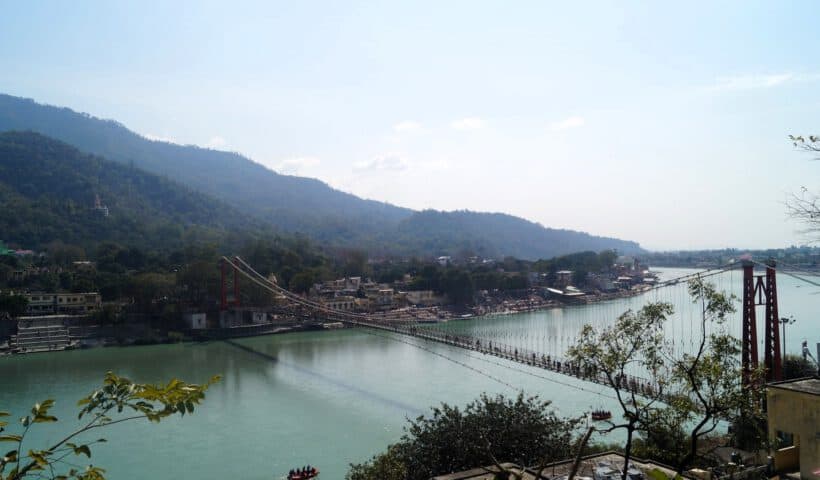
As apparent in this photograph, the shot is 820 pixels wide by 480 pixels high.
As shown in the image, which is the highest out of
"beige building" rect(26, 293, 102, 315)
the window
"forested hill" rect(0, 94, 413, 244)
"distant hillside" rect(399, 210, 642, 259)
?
"forested hill" rect(0, 94, 413, 244)

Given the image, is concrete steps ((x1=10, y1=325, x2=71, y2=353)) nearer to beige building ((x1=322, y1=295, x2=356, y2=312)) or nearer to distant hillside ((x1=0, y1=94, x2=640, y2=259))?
beige building ((x1=322, y1=295, x2=356, y2=312))

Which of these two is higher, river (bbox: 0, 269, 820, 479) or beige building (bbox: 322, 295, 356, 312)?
beige building (bbox: 322, 295, 356, 312)

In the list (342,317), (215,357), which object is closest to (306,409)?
(215,357)

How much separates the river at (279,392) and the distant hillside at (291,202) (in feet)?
115

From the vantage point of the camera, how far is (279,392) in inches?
388

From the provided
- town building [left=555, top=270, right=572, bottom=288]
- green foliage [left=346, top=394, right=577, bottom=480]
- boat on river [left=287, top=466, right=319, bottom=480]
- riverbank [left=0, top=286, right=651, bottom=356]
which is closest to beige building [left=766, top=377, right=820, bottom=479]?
green foliage [left=346, top=394, right=577, bottom=480]

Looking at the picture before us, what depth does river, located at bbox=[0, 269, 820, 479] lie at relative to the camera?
668 cm

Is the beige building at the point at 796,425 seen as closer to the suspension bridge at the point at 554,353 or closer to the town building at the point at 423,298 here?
the suspension bridge at the point at 554,353

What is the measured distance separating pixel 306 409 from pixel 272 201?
61.7 meters

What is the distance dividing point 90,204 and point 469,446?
1366 inches

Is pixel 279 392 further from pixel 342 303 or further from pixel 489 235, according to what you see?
pixel 489 235

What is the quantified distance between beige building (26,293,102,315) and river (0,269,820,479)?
8.41 feet

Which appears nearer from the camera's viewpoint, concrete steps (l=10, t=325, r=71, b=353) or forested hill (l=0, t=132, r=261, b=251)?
concrete steps (l=10, t=325, r=71, b=353)

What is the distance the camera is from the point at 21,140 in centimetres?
3950
